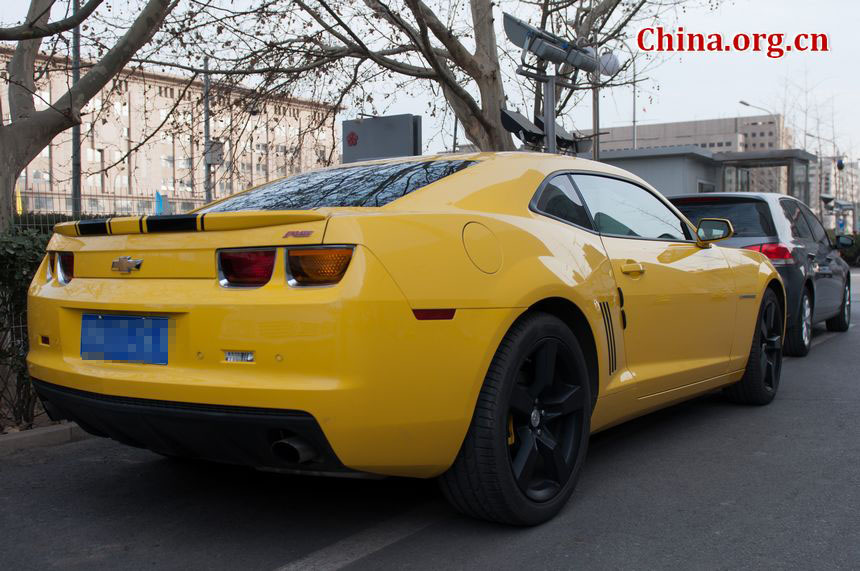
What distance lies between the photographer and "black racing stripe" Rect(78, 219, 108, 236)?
328 centimetres

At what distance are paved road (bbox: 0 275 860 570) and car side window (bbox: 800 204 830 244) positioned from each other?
4537 mm

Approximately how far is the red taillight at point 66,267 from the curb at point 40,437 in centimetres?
157

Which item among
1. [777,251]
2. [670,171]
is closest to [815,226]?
[777,251]

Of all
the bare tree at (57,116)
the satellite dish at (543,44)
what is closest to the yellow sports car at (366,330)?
the bare tree at (57,116)

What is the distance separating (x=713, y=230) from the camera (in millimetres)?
5219

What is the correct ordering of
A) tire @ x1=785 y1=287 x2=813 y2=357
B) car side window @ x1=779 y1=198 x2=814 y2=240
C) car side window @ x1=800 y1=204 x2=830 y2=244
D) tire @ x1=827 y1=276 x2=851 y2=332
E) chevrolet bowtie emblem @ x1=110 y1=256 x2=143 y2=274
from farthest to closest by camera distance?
tire @ x1=827 y1=276 x2=851 y2=332, car side window @ x1=800 y1=204 x2=830 y2=244, car side window @ x1=779 y1=198 x2=814 y2=240, tire @ x1=785 y1=287 x2=813 y2=357, chevrolet bowtie emblem @ x1=110 y1=256 x2=143 y2=274

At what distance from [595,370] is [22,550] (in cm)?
228

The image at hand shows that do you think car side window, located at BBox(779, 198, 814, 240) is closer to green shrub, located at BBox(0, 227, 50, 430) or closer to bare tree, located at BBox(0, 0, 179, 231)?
bare tree, located at BBox(0, 0, 179, 231)

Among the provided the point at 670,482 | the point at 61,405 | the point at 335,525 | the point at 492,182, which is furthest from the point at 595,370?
the point at 61,405

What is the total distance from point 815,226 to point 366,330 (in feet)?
25.3

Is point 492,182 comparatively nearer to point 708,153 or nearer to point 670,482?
point 670,482

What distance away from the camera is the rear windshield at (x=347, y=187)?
3.39 meters

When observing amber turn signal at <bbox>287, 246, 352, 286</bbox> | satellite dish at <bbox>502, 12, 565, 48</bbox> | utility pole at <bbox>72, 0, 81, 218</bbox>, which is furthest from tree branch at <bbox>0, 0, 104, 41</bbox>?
satellite dish at <bbox>502, 12, 565, 48</bbox>

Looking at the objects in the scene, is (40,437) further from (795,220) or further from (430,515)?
(795,220)
